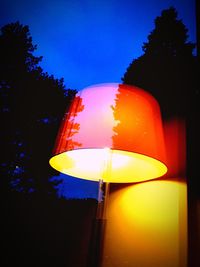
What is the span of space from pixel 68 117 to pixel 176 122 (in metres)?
0.62

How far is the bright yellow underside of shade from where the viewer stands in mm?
1089

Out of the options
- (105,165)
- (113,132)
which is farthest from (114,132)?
(105,165)

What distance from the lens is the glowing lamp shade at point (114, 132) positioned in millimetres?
875

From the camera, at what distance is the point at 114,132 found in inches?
34.7

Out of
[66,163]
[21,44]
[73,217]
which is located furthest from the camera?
[21,44]

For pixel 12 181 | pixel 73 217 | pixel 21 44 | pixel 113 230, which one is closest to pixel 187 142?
pixel 113 230

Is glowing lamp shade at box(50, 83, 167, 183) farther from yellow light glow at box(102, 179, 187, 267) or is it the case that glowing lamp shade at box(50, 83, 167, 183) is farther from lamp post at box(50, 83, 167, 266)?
yellow light glow at box(102, 179, 187, 267)

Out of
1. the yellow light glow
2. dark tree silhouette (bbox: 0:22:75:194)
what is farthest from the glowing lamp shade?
dark tree silhouette (bbox: 0:22:75:194)

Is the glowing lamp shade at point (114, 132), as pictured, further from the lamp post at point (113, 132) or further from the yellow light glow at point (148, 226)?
the yellow light glow at point (148, 226)

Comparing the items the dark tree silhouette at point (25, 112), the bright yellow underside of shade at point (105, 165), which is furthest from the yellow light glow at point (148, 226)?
the dark tree silhouette at point (25, 112)

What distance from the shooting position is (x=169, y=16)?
24.7 feet

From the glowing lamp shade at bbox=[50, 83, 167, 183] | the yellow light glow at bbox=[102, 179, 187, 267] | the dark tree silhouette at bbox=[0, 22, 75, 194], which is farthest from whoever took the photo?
the dark tree silhouette at bbox=[0, 22, 75, 194]

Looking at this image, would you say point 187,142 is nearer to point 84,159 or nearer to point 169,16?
point 84,159

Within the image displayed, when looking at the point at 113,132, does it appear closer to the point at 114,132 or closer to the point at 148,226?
the point at 114,132
